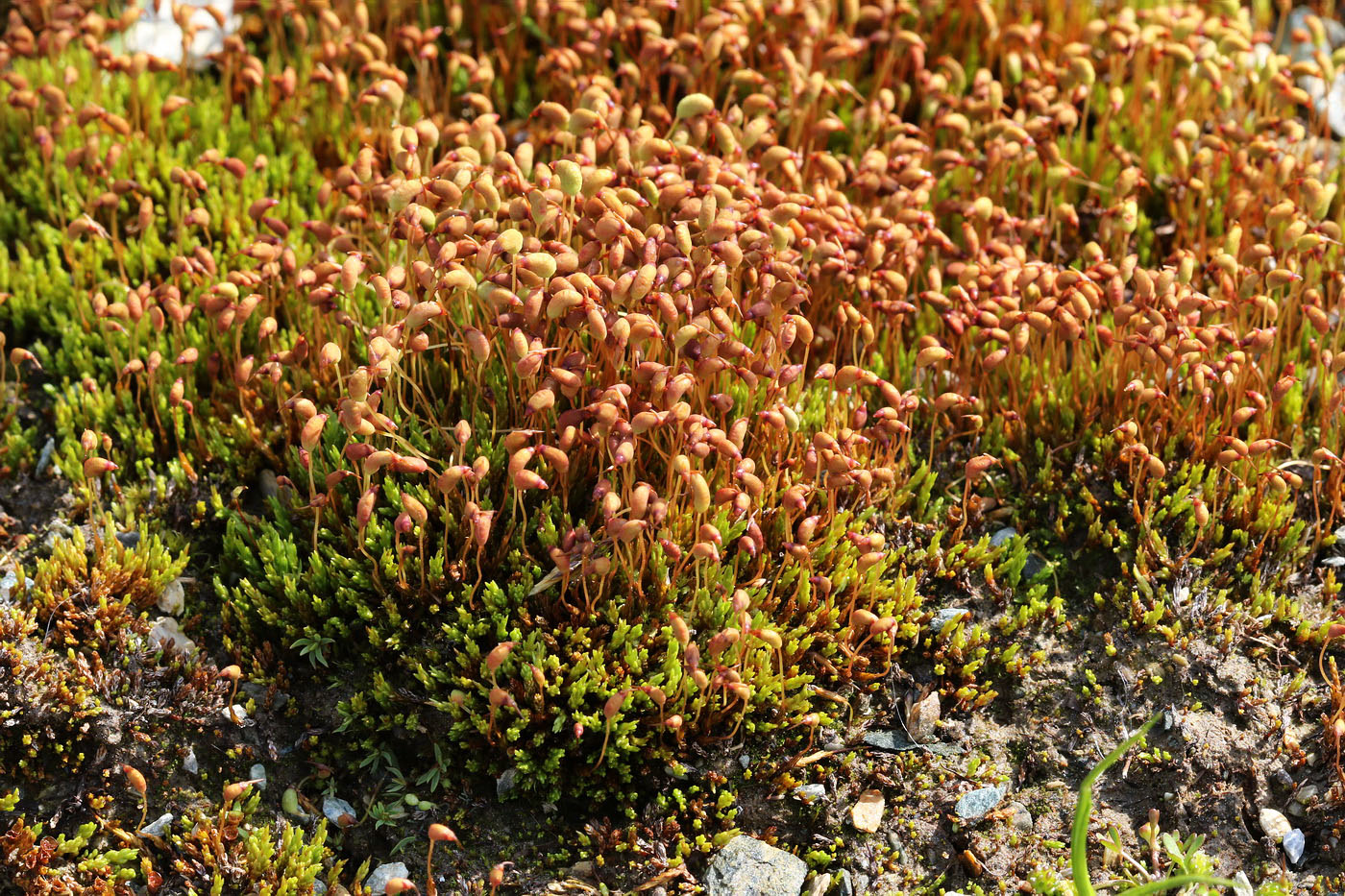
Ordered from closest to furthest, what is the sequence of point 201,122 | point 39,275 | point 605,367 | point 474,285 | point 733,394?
point 474,285
point 605,367
point 733,394
point 39,275
point 201,122

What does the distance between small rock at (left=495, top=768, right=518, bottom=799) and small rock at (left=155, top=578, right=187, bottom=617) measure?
3.61ft

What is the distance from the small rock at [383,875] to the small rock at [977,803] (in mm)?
1455

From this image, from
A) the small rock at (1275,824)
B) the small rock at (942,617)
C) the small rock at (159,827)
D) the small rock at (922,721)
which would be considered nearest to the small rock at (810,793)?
the small rock at (922,721)

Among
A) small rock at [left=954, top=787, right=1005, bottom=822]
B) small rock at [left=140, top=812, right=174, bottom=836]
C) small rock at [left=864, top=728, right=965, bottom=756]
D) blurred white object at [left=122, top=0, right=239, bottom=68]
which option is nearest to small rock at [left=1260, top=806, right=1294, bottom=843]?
small rock at [left=954, top=787, right=1005, bottom=822]

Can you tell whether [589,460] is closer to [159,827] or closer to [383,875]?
[383,875]

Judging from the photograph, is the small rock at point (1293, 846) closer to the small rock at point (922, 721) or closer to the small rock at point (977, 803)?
the small rock at point (977, 803)

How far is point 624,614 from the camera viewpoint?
3.38 m

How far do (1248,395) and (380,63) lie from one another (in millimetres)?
3016

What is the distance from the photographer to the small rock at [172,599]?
3.59 meters

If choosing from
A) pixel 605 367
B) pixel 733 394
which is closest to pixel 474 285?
pixel 605 367

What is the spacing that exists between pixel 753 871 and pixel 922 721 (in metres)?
0.65

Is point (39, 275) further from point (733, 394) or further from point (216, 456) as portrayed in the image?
point (733, 394)

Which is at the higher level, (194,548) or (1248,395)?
(1248,395)

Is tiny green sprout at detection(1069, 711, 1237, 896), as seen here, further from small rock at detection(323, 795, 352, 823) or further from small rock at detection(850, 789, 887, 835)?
small rock at detection(323, 795, 352, 823)
